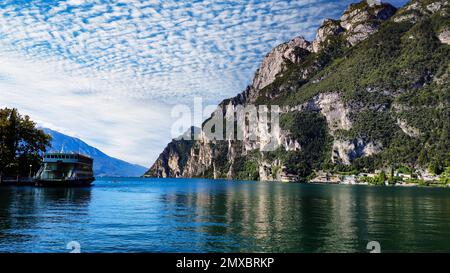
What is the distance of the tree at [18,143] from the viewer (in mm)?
136000

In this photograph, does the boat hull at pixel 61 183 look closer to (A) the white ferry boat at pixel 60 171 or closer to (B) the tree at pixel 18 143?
(A) the white ferry boat at pixel 60 171

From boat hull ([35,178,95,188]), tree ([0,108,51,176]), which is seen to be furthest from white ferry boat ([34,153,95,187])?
tree ([0,108,51,176])

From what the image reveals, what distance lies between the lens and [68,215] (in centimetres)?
4994

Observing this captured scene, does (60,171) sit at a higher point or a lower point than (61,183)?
higher

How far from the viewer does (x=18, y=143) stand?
147 meters

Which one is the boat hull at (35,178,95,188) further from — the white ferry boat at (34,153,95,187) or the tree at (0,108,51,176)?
the tree at (0,108,51,176)

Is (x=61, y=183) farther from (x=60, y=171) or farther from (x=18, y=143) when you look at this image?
(x=18, y=143)

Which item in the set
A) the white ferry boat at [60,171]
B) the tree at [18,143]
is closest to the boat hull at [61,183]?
the white ferry boat at [60,171]

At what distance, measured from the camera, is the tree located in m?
136

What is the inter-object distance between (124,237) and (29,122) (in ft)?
423

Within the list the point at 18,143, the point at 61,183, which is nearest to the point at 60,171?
the point at 61,183
